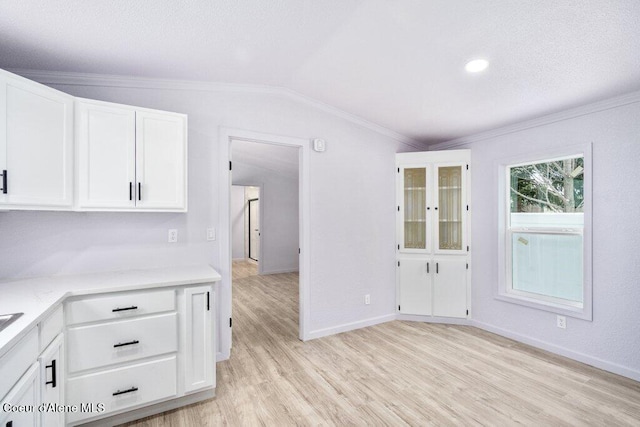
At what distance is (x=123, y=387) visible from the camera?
1.89m

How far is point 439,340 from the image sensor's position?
3248 mm

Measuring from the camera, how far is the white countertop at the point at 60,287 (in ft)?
4.32

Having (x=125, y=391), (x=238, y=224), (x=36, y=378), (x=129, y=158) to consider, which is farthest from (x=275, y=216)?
(x=36, y=378)

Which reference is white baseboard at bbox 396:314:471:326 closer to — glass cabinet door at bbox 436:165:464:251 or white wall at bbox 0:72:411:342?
white wall at bbox 0:72:411:342

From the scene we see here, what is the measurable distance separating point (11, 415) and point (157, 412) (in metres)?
1.10

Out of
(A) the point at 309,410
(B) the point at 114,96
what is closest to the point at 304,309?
(A) the point at 309,410

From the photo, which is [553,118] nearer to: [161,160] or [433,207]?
[433,207]

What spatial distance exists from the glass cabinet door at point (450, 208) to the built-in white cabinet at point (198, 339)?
2.79 meters

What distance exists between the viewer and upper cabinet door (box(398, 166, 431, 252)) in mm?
3857

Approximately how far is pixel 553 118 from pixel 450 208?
4.49ft

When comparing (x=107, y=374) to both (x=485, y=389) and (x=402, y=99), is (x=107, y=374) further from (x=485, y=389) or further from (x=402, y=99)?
(x=402, y=99)

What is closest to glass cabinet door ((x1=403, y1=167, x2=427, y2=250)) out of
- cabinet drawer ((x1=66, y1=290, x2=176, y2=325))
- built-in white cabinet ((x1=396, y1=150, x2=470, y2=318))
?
→ built-in white cabinet ((x1=396, y1=150, x2=470, y2=318))

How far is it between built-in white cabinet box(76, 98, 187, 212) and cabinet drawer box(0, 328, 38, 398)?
1006 mm

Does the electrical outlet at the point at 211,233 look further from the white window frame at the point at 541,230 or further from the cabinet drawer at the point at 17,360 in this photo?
the white window frame at the point at 541,230
